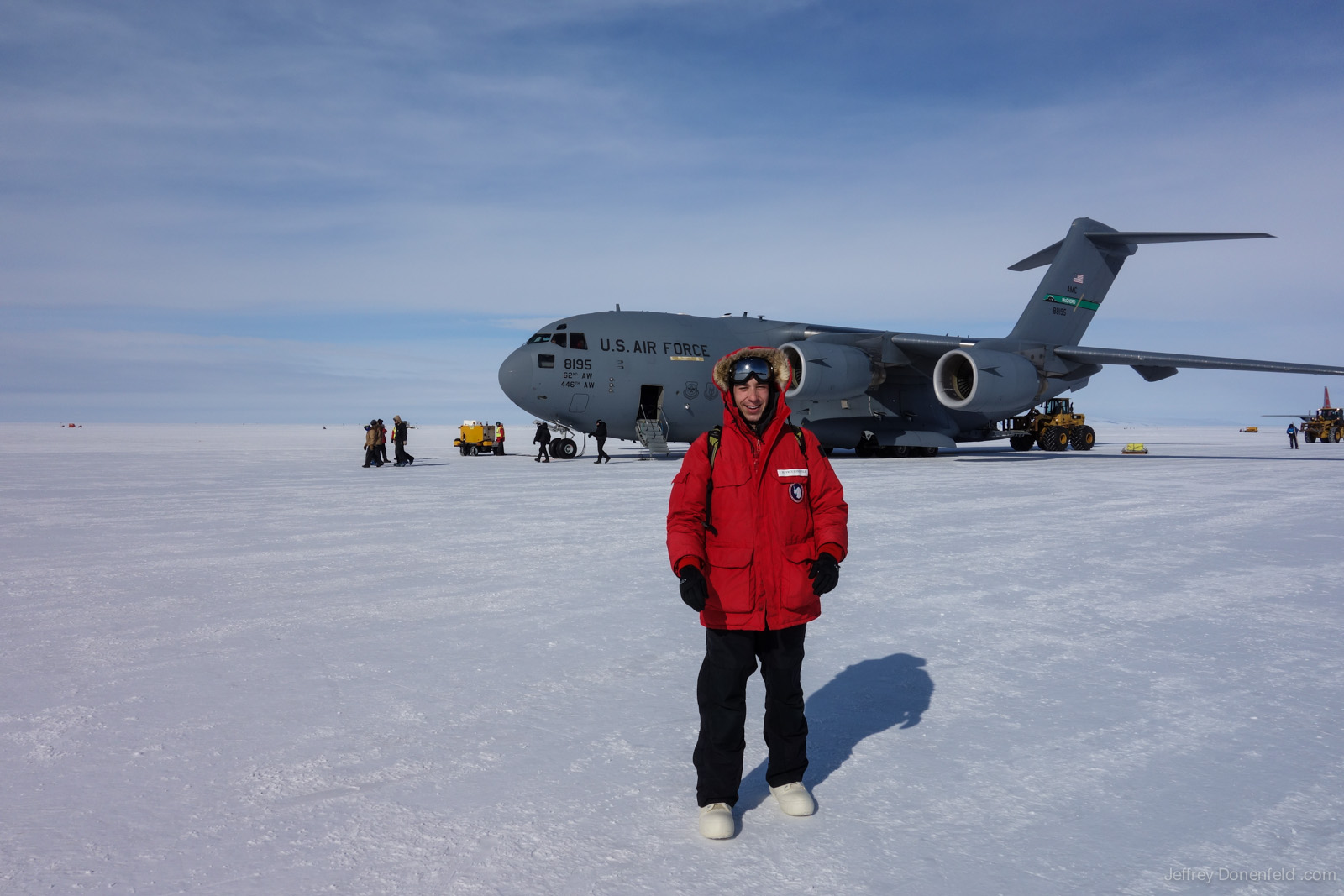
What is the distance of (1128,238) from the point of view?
69.5 feet

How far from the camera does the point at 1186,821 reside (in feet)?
8.86

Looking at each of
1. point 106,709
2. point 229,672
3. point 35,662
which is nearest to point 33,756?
point 106,709

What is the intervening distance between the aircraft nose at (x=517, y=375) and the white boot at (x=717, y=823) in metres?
15.9

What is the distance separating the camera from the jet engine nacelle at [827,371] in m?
18.8

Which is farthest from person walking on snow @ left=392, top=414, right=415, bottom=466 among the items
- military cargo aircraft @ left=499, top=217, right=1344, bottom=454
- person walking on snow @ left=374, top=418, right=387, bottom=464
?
military cargo aircraft @ left=499, top=217, right=1344, bottom=454

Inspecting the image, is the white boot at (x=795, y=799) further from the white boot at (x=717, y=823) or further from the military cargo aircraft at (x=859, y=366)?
the military cargo aircraft at (x=859, y=366)

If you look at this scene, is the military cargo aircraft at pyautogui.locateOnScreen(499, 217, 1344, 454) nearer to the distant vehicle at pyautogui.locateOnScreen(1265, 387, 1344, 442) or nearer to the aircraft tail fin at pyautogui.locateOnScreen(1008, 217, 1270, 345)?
the aircraft tail fin at pyautogui.locateOnScreen(1008, 217, 1270, 345)

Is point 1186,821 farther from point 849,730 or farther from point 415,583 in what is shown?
point 415,583

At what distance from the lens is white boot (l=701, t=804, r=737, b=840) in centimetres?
263

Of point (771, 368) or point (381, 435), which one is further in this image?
point (381, 435)

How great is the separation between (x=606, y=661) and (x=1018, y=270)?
22603mm

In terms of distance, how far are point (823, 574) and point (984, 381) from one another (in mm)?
16776

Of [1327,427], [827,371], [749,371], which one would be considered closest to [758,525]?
[749,371]

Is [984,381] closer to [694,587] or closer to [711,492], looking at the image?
[711,492]
